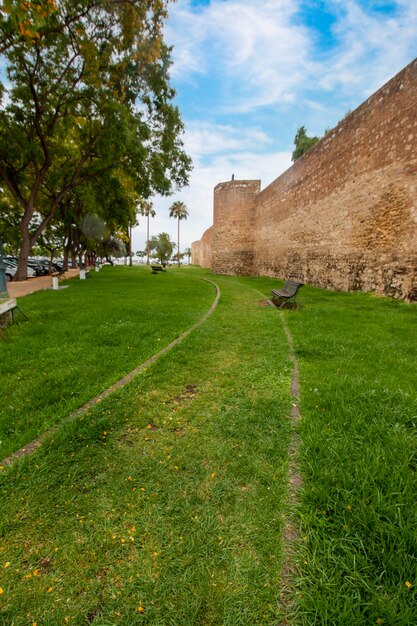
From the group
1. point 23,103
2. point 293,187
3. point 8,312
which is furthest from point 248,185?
point 8,312

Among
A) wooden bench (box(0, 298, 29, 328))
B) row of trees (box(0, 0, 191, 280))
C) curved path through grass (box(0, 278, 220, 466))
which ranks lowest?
curved path through grass (box(0, 278, 220, 466))

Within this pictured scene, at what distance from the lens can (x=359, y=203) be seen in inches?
409

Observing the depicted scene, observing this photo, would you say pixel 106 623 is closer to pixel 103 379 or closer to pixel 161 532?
pixel 161 532

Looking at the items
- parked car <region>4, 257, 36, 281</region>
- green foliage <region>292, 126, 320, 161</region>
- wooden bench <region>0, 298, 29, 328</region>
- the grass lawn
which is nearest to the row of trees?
parked car <region>4, 257, 36, 281</region>

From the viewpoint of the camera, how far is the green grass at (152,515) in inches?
50.9

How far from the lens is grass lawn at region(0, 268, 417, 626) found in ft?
4.22

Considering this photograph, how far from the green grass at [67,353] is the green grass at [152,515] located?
0.46 metres

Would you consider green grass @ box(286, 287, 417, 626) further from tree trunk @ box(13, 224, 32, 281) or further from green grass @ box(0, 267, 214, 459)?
tree trunk @ box(13, 224, 32, 281)

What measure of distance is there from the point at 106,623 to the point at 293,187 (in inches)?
710

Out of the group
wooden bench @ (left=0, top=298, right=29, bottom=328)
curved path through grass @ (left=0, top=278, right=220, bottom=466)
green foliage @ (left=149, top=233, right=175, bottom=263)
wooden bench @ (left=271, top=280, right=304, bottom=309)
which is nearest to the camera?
curved path through grass @ (left=0, top=278, right=220, bottom=466)

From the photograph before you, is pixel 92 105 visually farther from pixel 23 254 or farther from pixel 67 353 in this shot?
pixel 67 353

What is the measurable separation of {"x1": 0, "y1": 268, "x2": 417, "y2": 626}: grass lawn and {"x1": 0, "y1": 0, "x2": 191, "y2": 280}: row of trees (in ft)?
29.1

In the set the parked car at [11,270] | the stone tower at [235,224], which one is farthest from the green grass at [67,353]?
the stone tower at [235,224]

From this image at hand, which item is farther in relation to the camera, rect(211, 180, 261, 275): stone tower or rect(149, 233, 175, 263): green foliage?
rect(149, 233, 175, 263): green foliage
